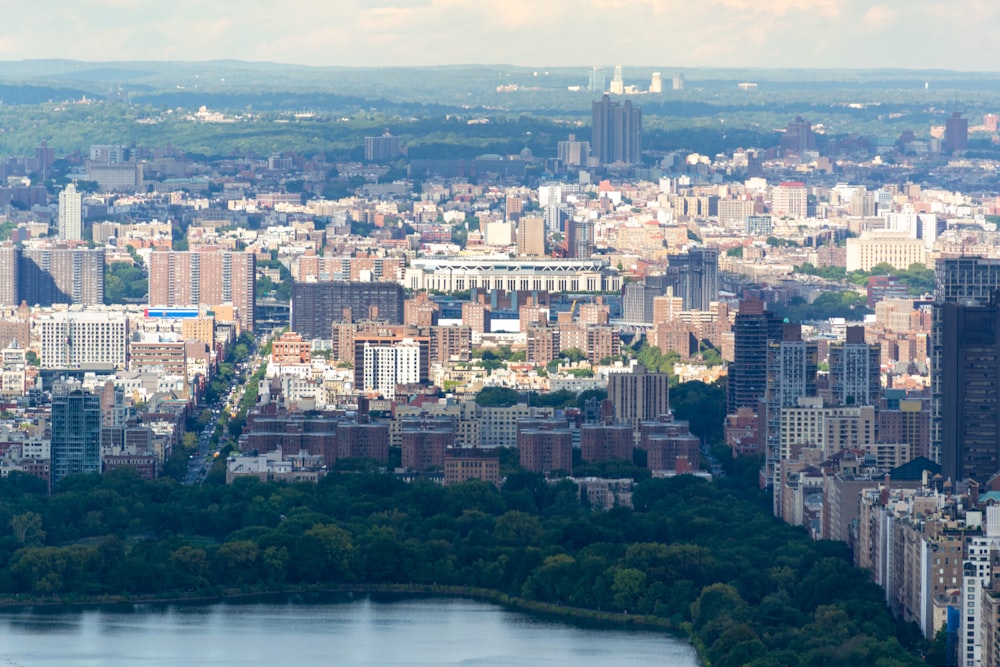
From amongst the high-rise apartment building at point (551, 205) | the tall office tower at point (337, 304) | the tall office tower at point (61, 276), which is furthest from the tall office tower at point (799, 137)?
the tall office tower at point (337, 304)

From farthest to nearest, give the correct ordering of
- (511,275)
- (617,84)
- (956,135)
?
1. (617,84)
2. (956,135)
3. (511,275)

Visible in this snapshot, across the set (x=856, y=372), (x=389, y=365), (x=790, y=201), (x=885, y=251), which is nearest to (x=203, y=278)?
(x=389, y=365)

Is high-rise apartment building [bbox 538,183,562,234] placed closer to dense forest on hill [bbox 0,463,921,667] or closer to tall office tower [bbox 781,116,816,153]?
tall office tower [bbox 781,116,816,153]

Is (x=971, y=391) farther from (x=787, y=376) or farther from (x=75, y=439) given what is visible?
(x=75, y=439)

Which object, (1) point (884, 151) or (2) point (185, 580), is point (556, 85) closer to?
(1) point (884, 151)

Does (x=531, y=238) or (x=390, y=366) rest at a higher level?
(x=531, y=238)

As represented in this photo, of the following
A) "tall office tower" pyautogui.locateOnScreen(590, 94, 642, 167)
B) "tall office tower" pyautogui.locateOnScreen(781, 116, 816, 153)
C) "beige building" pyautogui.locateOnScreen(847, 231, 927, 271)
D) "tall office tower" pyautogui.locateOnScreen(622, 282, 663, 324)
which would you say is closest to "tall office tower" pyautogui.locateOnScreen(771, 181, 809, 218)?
"beige building" pyautogui.locateOnScreen(847, 231, 927, 271)

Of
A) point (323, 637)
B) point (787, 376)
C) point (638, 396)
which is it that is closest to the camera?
point (323, 637)
